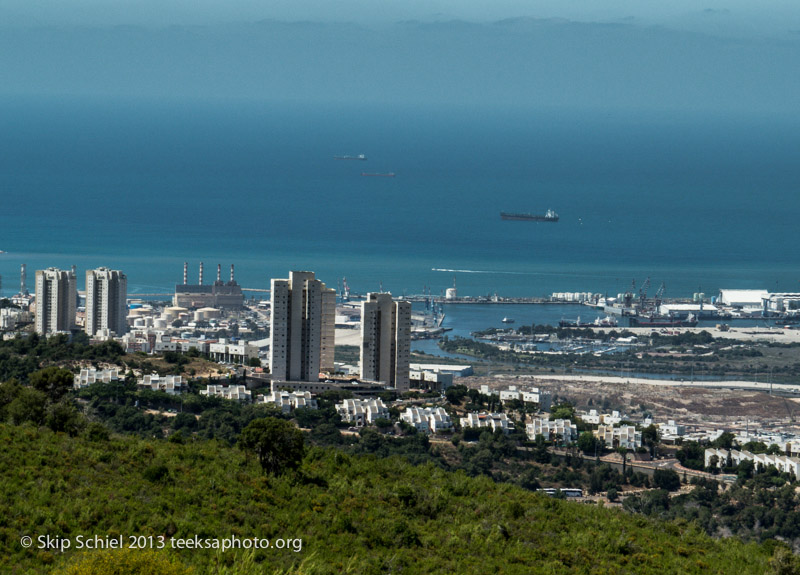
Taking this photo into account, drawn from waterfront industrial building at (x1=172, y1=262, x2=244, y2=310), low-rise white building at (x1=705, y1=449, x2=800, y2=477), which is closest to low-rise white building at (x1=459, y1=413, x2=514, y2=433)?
low-rise white building at (x1=705, y1=449, x2=800, y2=477)

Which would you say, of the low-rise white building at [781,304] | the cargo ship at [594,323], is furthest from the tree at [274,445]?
the low-rise white building at [781,304]

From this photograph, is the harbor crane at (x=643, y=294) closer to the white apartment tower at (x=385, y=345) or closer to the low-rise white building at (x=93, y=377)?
the white apartment tower at (x=385, y=345)

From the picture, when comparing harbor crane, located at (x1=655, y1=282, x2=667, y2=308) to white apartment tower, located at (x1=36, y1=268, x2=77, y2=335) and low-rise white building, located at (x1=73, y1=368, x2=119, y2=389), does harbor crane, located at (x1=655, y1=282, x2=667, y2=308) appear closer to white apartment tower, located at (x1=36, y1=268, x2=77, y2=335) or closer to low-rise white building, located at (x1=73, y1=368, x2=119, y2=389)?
white apartment tower, located at (x1=36, y1=268, x2=77, y2=335)

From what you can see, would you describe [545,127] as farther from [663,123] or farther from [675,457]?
[675,457]

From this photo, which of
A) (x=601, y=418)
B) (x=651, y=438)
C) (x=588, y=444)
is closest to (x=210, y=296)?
(x=601, y=418)

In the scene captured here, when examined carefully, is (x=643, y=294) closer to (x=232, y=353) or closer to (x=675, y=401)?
(x=675, y=401)

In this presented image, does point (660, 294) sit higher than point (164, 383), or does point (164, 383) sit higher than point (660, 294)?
point (660, 294)
